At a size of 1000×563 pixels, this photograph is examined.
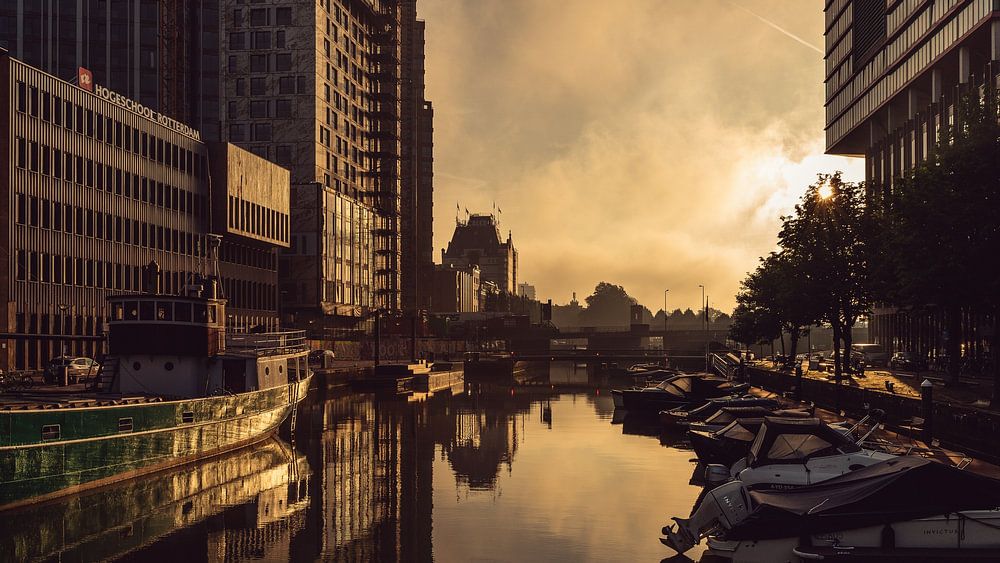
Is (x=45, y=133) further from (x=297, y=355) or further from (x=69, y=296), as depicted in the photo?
(x=297, y=355)

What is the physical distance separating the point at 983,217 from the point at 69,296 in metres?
77.9

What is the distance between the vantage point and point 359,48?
584 ft

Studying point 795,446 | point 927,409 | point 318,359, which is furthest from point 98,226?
point 795,446

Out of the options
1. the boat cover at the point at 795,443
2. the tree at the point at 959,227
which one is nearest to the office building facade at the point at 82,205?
the tree at the point at 959,227

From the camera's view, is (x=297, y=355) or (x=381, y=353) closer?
(x=297, y=355)

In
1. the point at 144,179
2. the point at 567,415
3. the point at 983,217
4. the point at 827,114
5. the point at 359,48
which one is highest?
the point at 359,48

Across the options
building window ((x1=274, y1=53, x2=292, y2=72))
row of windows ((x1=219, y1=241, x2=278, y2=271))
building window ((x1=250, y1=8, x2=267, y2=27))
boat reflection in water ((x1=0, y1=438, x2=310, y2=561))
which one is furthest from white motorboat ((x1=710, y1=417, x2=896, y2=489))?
building window ((x1=250, y1=8, x2=267, y2=27))

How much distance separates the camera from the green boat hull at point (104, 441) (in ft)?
115

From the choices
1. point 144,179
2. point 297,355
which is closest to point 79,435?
point 297,355

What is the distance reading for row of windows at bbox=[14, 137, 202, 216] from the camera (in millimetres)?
88188

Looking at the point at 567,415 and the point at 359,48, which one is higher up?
the point at 359,48

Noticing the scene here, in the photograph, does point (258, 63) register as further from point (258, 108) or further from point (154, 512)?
point (154, 512)

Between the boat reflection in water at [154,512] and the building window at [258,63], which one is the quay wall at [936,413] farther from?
the building window at [258,63]

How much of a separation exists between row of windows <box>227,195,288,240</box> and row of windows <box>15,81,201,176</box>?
21.9ft
